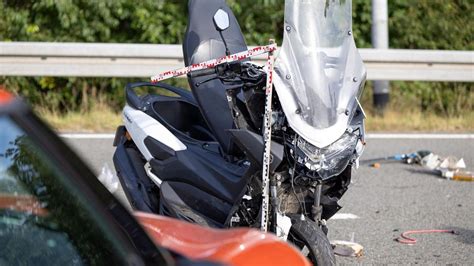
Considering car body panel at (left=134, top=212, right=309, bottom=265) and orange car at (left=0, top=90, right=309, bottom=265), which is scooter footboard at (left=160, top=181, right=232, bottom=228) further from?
orange car at (left=0, top=90, right=309, bottom=265)

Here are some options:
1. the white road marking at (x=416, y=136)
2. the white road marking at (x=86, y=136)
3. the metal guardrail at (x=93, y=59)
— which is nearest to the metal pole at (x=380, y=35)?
the metal guardrail at (x=93, y=59)

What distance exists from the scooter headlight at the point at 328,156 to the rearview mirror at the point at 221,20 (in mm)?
874

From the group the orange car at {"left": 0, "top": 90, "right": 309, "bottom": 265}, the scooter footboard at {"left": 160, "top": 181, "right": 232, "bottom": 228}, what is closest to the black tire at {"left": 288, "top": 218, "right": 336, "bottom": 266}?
the scooter footboard at {"left": 160, "top": 181, "right": 232, "bottom": 228}

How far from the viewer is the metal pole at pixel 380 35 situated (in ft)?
36.9

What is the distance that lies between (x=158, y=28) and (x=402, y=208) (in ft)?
21.3

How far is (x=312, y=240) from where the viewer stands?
4.42 m

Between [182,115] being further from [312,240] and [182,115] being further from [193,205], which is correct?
[312,240]

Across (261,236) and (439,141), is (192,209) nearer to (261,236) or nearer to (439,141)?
(261,236)

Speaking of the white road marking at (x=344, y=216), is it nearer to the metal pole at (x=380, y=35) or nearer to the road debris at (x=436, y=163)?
the road debris at (x=436, y=163)

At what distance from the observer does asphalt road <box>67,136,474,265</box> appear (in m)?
5.86

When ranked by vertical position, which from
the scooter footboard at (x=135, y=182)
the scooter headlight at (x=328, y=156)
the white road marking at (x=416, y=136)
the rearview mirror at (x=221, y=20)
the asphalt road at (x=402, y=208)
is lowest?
the white road marking at (x=416, y=136)

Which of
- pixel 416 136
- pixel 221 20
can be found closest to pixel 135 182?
pixel 221 20

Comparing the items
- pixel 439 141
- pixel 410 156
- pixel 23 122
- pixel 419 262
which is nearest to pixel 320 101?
pixel 419 262

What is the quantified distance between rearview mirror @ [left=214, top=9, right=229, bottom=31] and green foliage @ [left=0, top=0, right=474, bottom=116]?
7076 mm
